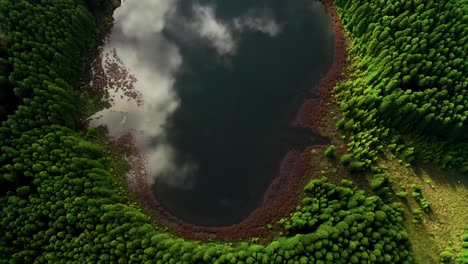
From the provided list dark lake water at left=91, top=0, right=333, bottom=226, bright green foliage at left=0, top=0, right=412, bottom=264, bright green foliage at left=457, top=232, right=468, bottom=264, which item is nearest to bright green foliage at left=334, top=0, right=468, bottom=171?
bright green foliage at left=0, top=0, right=412, bottom=264

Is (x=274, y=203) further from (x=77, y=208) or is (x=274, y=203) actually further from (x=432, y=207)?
(x=77, y=208)

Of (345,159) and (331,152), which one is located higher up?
(331,152)

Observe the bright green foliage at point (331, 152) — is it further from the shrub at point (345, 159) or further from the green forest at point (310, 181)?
the shrub at point (345, 159)

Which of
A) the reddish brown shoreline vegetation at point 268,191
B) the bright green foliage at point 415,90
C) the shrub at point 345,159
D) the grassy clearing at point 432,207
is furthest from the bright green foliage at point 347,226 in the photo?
the bright green foliage at point 415,90

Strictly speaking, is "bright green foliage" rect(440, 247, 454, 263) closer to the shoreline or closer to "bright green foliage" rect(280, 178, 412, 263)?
"bright green foliage" rect(280, 178, 412, 263)

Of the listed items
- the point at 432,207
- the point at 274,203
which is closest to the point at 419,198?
the point at 432,207

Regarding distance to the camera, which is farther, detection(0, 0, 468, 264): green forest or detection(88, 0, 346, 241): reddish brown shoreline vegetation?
detection(88, 0, 346, 241): reddish brown shoreline vegetation

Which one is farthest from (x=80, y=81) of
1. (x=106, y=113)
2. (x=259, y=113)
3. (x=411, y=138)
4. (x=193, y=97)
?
(x=411, y=138)

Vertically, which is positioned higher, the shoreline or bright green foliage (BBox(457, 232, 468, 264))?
the shoreline
